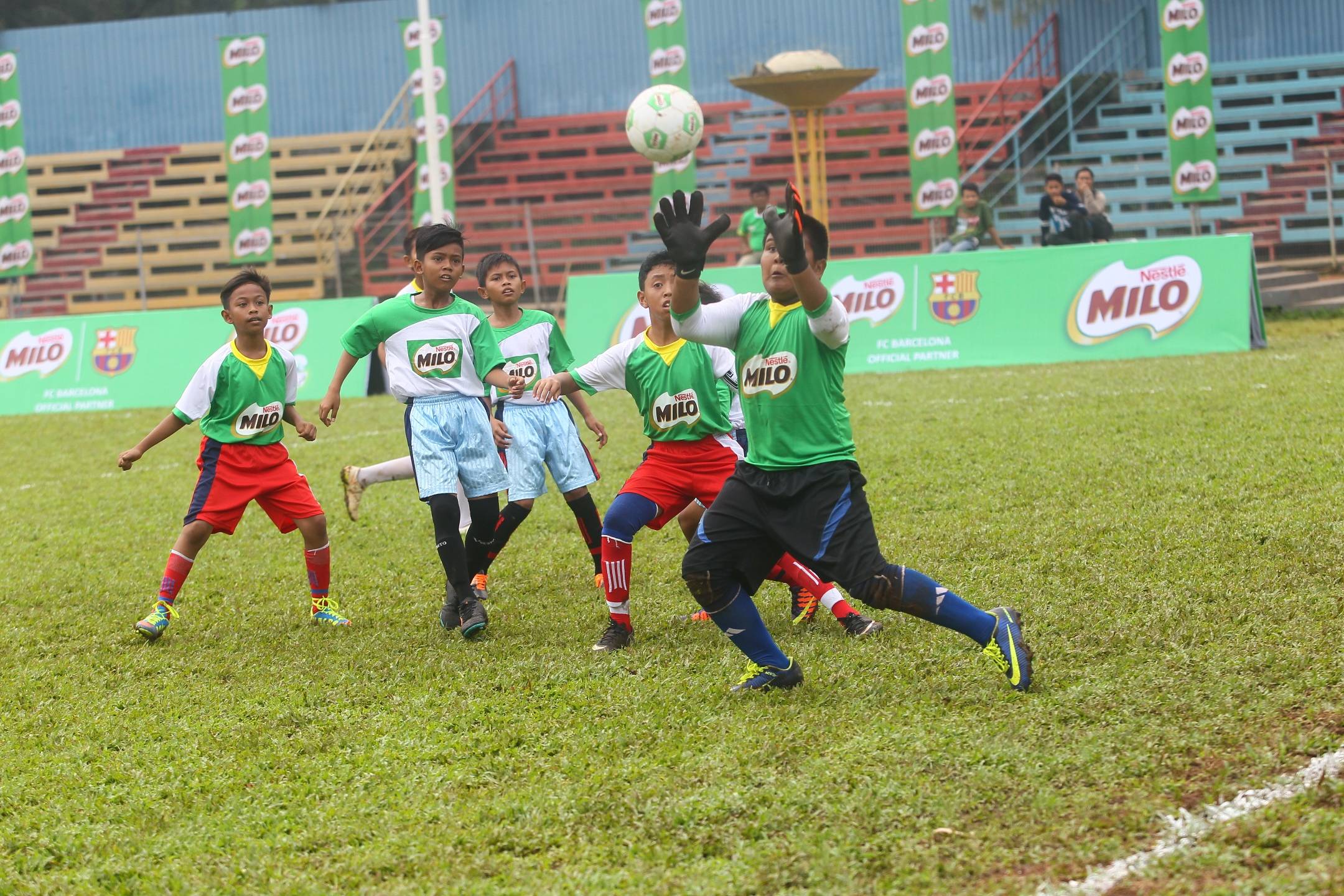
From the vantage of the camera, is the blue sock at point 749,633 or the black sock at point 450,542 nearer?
the blue sock at point 749,633

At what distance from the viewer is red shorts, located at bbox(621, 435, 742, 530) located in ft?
18.3

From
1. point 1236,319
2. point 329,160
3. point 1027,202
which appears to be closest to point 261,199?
point 329,160

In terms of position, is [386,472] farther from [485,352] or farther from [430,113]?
[430,113]

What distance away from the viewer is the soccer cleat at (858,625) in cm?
524

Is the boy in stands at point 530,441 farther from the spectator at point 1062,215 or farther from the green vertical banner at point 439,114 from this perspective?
the green vertical banner at point 439,114

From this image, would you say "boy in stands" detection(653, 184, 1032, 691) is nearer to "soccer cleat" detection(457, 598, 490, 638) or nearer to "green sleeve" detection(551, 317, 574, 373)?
"soccer cleat" detection(457, 598, 490, 638)

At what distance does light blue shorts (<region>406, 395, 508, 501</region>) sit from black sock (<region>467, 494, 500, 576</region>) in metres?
0.06

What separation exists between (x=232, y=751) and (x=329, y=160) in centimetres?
2415

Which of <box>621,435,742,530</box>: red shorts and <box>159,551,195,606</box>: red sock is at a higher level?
<box>621,435,742,530</box>: red shorts

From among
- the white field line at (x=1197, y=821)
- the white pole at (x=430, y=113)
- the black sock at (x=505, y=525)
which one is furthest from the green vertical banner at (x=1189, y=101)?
the white field line at (x=1197, y=821)

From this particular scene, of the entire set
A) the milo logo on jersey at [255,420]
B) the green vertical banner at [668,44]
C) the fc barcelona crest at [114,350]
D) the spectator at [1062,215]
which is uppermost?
the green vertical banner at [668,44]

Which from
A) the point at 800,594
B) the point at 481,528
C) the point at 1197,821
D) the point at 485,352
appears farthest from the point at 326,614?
the point at 1197,821

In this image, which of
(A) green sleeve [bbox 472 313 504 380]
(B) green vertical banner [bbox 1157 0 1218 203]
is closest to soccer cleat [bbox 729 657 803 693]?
(A) green sleeve [bbox 472 313 504 380]

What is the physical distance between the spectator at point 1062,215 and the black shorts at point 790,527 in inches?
462
